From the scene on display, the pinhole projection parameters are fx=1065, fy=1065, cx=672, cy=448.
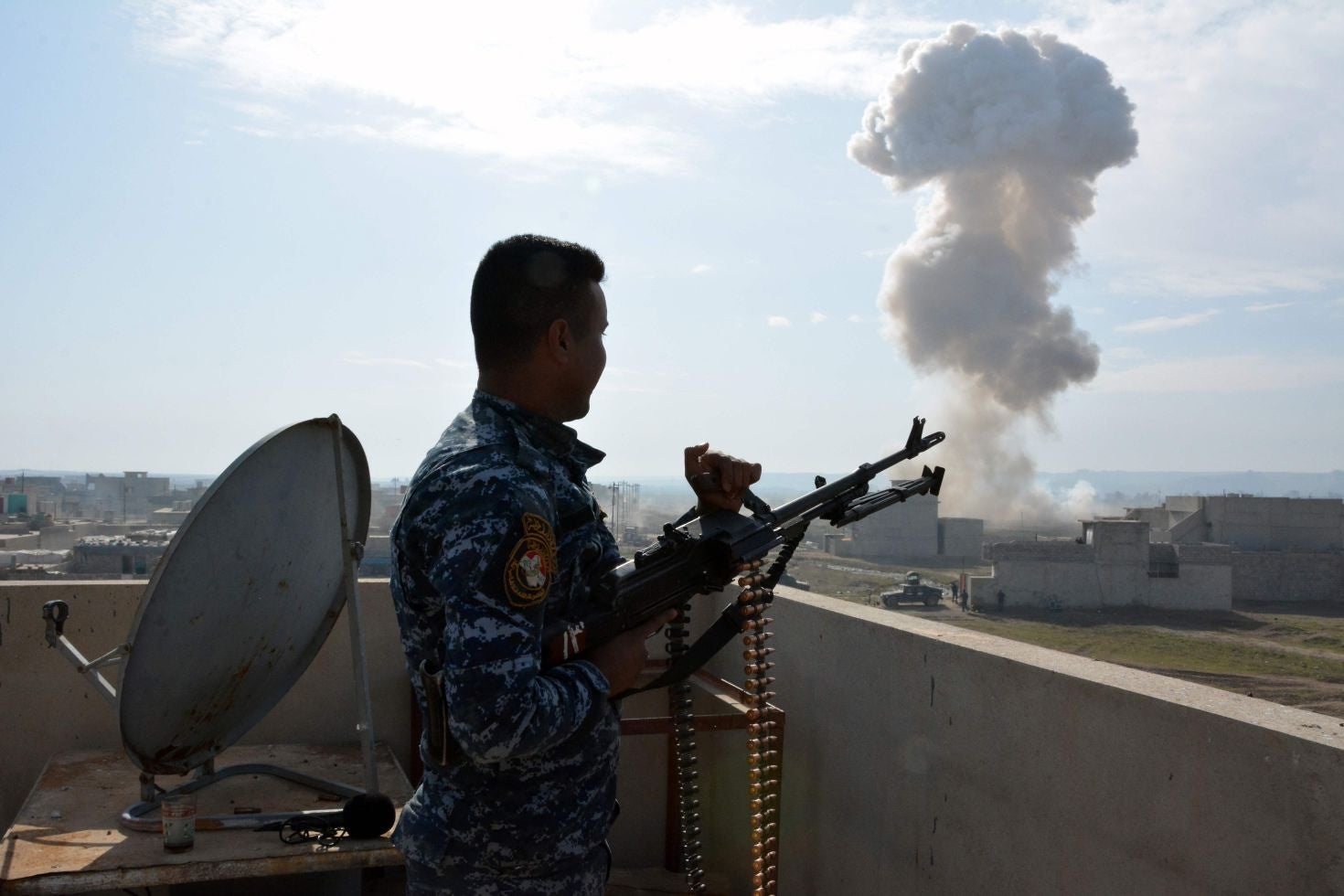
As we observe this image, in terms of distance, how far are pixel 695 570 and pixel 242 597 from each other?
2.01 meters

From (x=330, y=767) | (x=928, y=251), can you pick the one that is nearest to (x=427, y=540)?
(x=330, y=767)

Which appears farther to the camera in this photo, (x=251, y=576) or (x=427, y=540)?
(x=251, y=576)

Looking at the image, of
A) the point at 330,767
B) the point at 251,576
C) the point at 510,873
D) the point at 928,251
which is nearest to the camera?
the point at 510,873

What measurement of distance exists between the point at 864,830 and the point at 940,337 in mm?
57745

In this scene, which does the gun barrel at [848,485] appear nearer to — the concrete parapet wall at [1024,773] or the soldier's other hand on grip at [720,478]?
the soldier's other hand on grip at [720,478]

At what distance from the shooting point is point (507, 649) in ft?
5.44

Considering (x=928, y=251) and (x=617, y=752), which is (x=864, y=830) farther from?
(x=928, y=251)

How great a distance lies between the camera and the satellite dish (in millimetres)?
3275

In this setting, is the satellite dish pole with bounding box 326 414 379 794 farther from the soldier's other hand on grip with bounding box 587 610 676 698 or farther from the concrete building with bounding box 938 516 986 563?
the concrete building with bounding box 938 516 986 563

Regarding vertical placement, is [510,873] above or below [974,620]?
above

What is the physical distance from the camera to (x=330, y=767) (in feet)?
14.3

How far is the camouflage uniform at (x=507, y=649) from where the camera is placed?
167cm

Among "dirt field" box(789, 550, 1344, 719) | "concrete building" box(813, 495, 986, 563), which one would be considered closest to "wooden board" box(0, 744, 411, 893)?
"dirt field" box(789, 550, 1344, 719)

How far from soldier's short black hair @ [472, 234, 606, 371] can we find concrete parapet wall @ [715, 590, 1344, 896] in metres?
1.64
